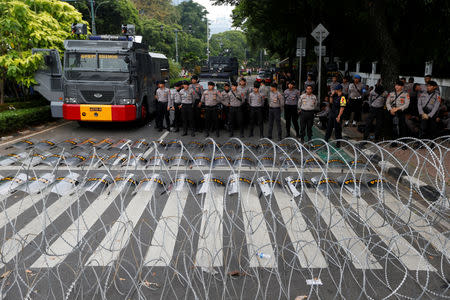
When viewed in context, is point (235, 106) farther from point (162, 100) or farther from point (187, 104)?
point (162, 100)

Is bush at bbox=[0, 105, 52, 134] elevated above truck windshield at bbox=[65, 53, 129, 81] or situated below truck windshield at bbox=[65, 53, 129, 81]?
below

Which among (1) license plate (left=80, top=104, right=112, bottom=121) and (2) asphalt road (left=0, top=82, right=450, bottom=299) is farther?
(1) license plate (left=80, top=104, right=112, bottom=121)

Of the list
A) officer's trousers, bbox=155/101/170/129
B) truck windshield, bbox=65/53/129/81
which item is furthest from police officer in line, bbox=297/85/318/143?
truck windshield, bbox=65/53/129/81

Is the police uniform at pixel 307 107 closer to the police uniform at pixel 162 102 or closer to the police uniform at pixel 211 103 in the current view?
the police uniform at pixel 211 103

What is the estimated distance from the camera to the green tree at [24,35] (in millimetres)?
13633

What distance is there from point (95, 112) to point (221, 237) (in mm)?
9101

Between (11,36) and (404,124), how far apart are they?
13.2 meters

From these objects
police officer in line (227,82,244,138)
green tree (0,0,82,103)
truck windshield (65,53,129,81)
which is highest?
green tree (0,0,82,103)

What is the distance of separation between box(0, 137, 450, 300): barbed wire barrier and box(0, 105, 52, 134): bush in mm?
3827

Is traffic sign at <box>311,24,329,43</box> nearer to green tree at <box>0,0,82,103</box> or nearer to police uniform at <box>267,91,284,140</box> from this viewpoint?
police uniform at <box>267,91,284,140</box>

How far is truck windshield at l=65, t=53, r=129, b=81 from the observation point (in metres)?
13.5

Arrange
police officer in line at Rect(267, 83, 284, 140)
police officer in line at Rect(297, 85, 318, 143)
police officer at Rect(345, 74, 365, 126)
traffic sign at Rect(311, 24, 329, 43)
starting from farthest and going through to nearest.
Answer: traffic sign at Rect(311, 24, 329, 43), police officer at Rect(345, 74, 365, 126), police officer in line at Rect(267, 83, 284, 140), police officer in line at Rect(297, 85, 318, 143)

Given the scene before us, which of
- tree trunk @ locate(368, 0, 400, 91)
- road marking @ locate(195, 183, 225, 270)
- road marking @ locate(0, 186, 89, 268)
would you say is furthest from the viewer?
tree trunk @ locate(368, 0, 400, 91)

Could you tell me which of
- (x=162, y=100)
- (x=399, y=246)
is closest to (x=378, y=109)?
(x=399, y=246)
